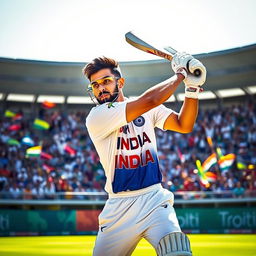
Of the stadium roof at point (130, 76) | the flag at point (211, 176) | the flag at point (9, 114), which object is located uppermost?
the stadium roof at point (130, 76)

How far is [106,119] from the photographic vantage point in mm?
4496

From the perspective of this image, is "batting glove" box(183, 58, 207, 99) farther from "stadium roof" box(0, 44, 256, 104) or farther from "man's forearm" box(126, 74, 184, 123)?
"stadium roof" box(0, 44, 256, 104)

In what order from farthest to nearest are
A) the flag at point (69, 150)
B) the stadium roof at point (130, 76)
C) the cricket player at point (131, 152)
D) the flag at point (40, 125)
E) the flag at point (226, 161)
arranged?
the flag at point (40, 125), the stadium roof at point (130, 76), the flag at point (69, 150), the flag at point (226, 161), the cricket player at point (131, 152)

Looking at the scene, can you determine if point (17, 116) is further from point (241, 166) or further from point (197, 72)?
point (197, 72)

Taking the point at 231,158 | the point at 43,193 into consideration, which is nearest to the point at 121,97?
the point at 43,193

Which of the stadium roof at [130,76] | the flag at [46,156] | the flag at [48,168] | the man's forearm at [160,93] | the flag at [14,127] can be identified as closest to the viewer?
the man's forearm at [160,93]

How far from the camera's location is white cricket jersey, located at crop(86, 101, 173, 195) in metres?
4.45

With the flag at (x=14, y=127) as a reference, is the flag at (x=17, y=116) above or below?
above

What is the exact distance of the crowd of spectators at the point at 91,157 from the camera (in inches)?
910

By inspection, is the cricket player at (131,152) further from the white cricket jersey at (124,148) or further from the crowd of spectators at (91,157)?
the crowd of spectators at (91,157)

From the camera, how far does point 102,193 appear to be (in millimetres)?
23188

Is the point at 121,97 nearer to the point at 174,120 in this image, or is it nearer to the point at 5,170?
the point at 174,120

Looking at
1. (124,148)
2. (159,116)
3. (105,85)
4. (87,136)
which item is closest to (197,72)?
(159,116)

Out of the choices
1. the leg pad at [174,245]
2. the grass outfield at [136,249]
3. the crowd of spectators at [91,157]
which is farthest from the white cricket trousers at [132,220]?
the crowd of spectators at [91,157]
